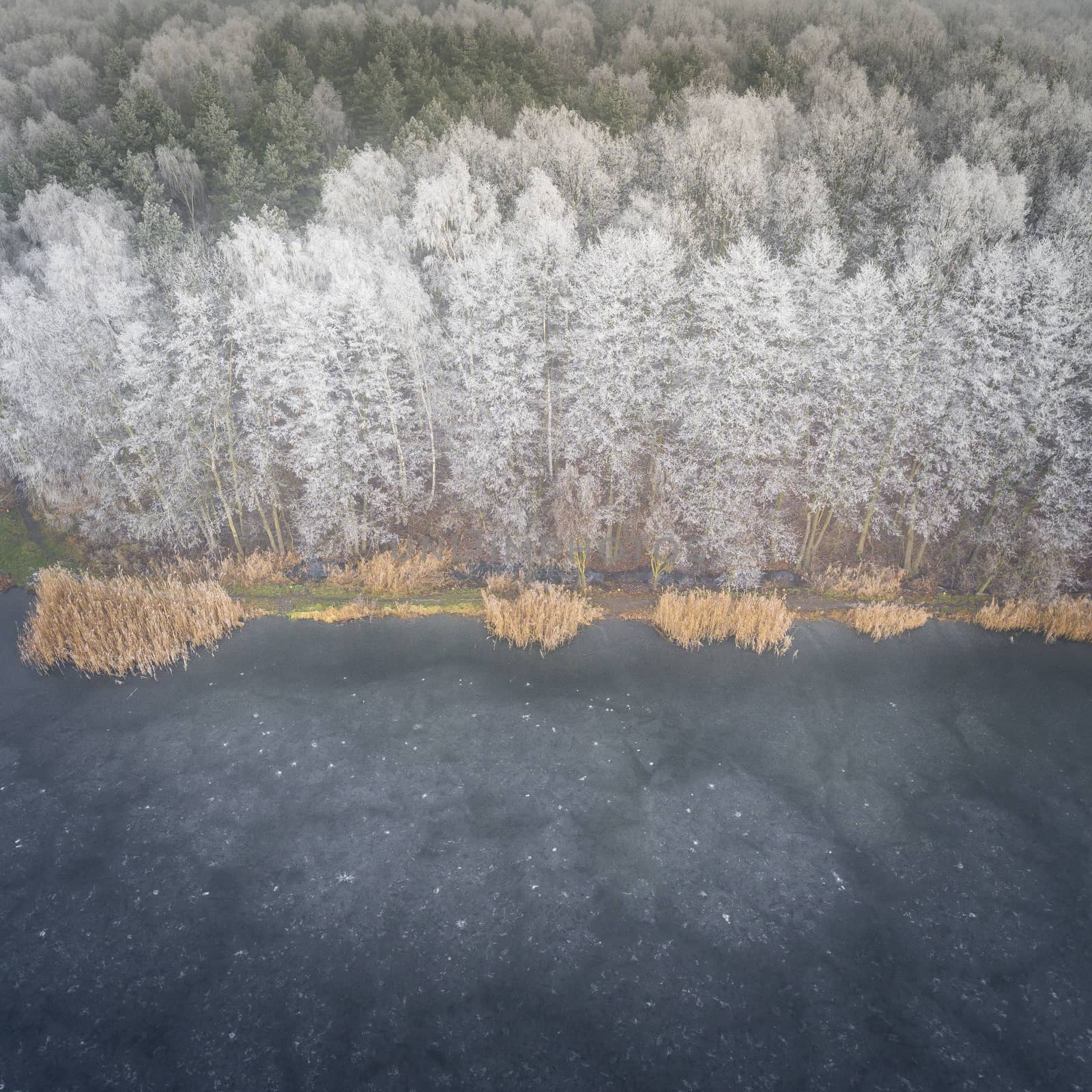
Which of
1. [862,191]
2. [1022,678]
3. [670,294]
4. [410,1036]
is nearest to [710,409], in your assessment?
[670,294]

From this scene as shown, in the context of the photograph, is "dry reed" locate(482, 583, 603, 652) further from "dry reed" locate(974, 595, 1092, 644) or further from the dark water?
"dry reed" locate(974, 595, 1092, 644)

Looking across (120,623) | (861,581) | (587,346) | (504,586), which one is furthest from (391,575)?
(861,581)

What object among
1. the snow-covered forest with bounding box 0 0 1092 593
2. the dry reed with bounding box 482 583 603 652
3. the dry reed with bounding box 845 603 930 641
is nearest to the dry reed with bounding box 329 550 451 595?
the snow-covered forest with bounding box 0 0 1092 593

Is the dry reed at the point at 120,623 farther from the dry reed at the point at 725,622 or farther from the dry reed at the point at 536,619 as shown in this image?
the dry reed at the point at 725,622

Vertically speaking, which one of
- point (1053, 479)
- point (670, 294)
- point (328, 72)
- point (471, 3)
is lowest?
point (1053, 479)

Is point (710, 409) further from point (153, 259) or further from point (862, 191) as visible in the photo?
point (153, 259)
